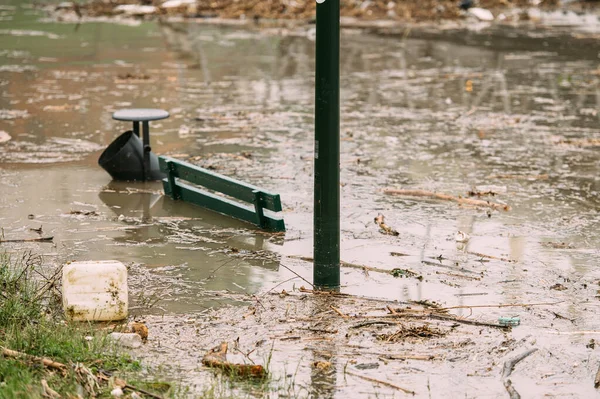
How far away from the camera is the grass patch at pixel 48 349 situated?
5.49m

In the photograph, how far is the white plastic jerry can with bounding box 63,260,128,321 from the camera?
7070mm

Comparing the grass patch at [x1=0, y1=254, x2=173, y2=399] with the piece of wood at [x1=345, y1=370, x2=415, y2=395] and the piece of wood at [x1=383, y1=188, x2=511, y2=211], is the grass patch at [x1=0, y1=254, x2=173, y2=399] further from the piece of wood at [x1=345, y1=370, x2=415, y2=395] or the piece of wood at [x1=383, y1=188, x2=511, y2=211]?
the piece of wood at [x1=383, y1=188, x2=511, y2=211]

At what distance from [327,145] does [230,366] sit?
2.26 meters

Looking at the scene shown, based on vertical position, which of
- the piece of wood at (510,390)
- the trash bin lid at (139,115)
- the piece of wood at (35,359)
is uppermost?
the trash bin lid at (139,115)

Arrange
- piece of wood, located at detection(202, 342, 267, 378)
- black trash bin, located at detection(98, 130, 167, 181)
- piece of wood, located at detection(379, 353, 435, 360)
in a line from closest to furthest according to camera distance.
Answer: piece of wood, located at detection(202, 342, 267, 378) → piece of wood, located at detection(379, 353, 435, 360) → black trash bin, located at detection(98, 130, 167, 181)

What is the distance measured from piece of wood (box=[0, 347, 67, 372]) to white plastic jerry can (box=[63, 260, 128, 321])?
1.20 m

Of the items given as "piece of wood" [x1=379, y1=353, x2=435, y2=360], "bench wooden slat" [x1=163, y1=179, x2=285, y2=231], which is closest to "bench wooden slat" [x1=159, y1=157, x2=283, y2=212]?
"bench wooden slat" [x1=163, y1=179, x2=285, y2=231]

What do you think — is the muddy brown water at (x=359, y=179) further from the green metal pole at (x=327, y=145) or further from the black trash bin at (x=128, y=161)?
the green metal pole at (x=327, y=145)

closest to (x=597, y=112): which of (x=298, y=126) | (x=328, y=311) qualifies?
(x=298, y=126)

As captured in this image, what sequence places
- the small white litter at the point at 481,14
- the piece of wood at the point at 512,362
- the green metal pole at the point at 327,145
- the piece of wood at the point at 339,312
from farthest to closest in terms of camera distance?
the small white litter at the point at 481,14, the green metal pole at the point at 327,145, the piece of wood at the point at 339,312, the piece of wood at the point at 512,362

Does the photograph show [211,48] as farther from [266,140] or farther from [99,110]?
[266,140]

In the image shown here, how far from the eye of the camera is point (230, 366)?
6.06 m

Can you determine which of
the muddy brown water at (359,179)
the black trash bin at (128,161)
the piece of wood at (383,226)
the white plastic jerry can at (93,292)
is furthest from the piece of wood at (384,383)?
the black trash bin at (128,161)

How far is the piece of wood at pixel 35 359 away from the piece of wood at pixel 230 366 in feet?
2.98
